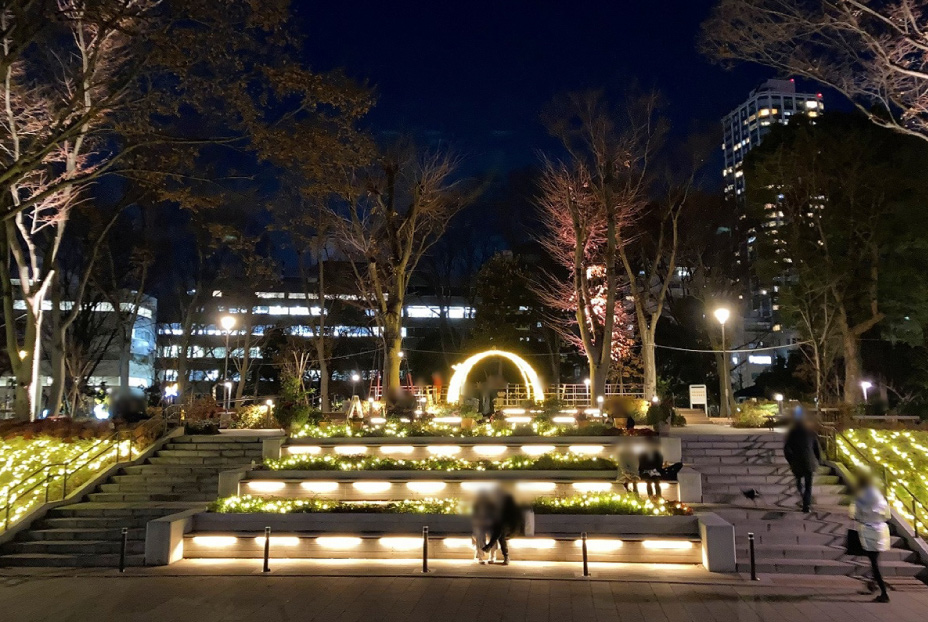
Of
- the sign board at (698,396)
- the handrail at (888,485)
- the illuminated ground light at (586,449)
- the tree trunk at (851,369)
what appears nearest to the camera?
the handrail at (888,485)

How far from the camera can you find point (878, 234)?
1145 inches

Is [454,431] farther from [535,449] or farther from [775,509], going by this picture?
[775,509]

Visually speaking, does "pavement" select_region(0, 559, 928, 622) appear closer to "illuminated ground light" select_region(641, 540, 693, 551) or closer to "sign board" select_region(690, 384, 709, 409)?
"illuminated ground light" select_region(641, 540, 693, 551)

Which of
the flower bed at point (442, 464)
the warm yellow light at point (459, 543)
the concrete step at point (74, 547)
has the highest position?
the flower bed at point (442, 464)

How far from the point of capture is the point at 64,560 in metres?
12.5

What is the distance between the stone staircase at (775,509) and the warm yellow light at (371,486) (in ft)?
23.3

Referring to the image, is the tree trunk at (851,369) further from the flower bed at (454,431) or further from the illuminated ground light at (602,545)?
the illuminated ground light at (602,545)

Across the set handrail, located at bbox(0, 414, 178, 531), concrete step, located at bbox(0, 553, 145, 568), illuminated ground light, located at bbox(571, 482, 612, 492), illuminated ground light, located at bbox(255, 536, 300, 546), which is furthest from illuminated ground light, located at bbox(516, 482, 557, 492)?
handrail, located at bbox(0, 414, 178, 531)

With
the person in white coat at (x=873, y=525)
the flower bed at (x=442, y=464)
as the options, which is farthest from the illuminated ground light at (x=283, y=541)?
the person in white coat at (x=873, y=525)

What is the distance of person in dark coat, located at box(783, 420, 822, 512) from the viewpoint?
13281 mm

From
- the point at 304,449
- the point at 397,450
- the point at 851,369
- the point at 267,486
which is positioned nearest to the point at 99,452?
Result: the point at 304,449

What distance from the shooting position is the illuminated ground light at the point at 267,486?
1552 cm

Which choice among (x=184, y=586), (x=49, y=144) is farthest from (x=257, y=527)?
(x=49, y=144)

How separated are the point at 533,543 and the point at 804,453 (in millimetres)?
5836
